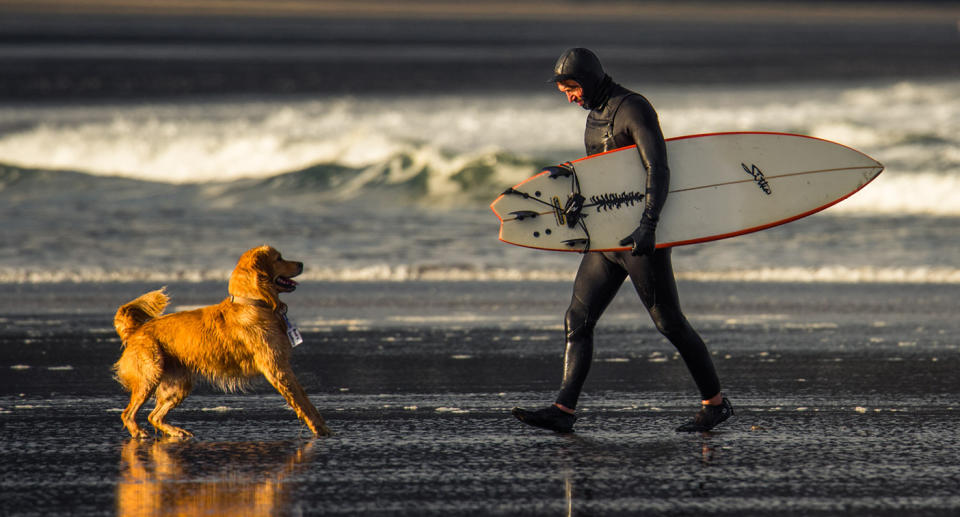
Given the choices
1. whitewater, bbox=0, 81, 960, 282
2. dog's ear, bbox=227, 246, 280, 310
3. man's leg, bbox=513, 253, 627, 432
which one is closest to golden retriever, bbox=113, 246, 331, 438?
dog's ear, bbox=227, 246, 280, 310

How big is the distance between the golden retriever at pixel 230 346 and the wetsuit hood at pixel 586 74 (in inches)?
62.5

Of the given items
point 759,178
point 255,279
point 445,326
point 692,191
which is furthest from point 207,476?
point 445,326

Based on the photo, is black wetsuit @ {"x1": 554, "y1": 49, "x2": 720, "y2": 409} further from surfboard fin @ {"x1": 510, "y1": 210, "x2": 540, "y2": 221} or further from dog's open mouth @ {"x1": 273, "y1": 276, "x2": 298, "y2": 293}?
dog's open mouth @ {"x1": 273, "y1": 276, "x2": 298, "y2": 293}

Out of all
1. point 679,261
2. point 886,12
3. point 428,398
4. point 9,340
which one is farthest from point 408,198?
point 886,12

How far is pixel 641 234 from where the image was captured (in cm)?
597

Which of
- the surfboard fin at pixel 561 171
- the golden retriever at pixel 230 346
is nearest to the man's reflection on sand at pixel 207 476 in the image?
the golden retriever at pixel 230 346

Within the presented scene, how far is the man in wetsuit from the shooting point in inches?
236

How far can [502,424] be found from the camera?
629cm

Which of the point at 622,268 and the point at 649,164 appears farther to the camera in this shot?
the point at 622,268

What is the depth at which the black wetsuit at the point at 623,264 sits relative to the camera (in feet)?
19.7

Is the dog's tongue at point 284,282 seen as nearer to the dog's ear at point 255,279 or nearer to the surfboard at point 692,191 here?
the dog's ear at point 255,279

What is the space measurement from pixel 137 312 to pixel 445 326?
345 cm

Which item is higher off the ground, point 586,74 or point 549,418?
point 586,74

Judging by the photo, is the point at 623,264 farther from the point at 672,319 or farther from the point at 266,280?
the point at 266,280
